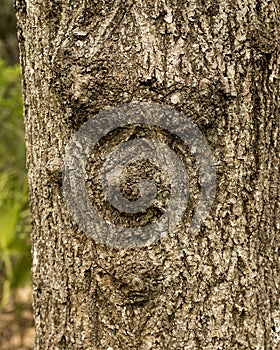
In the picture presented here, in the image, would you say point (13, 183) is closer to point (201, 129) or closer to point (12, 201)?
point (12, 201)

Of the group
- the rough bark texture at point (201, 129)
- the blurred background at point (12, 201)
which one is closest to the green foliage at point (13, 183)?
the blurred background at point (12, 201)

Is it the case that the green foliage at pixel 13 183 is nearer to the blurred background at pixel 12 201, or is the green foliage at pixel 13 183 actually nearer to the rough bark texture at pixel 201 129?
the blurred background at pixel 12 201

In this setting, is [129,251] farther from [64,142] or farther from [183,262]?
[64,142]

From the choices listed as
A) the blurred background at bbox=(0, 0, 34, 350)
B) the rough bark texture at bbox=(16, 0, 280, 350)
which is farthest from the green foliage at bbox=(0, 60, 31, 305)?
the rough bark texture at bbox=(16, 0, 280, 350)

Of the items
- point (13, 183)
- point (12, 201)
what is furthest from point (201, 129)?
point (13, 183)

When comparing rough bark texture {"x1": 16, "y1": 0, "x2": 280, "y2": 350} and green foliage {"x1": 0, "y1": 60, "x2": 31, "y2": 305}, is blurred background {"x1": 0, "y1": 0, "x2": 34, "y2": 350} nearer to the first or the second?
green foliage {"x1": 0, "y1": 60, "x2": 31, "y2": 305}
